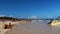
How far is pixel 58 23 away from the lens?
33.4 m

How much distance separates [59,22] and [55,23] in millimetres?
991

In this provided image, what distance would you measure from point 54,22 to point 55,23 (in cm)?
41

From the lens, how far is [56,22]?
111 feet

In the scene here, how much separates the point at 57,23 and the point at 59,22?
0.54 m

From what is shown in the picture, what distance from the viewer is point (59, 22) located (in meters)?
33.5

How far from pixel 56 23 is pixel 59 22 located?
0.76 metres

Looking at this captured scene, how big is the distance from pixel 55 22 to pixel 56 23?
1.55ft

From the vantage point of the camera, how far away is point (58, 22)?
33.7 metres

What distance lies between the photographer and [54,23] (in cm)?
3366

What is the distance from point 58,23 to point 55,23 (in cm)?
72

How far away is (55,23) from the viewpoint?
3359 centimetres

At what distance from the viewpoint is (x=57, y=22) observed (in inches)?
1328

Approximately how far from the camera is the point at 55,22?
111 feet

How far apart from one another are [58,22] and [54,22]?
963 mm
